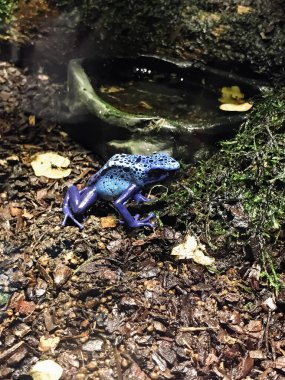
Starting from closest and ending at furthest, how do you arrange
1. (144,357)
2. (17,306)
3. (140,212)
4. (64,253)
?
(144,357), (17,306), (64,253), (140,212)

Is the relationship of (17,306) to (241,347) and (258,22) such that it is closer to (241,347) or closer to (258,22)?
(241,347)

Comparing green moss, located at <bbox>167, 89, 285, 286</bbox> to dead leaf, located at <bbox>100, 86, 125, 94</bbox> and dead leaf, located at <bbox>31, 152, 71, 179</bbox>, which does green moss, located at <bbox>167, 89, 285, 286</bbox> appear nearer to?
dead leaf, located at <bbox>31, 152, 71, 179</bbox>

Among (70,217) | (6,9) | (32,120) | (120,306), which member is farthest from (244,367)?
(6,9)

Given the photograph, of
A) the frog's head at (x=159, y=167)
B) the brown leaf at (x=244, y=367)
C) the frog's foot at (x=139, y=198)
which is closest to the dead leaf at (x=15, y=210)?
the frog's foot at (x=139, y=198)

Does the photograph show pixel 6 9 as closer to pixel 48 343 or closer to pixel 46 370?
pixel 48 343

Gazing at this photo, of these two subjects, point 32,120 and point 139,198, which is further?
point 32,120

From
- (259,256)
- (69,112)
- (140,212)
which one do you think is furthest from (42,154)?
(259,256)

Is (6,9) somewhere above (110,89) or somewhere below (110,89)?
above
